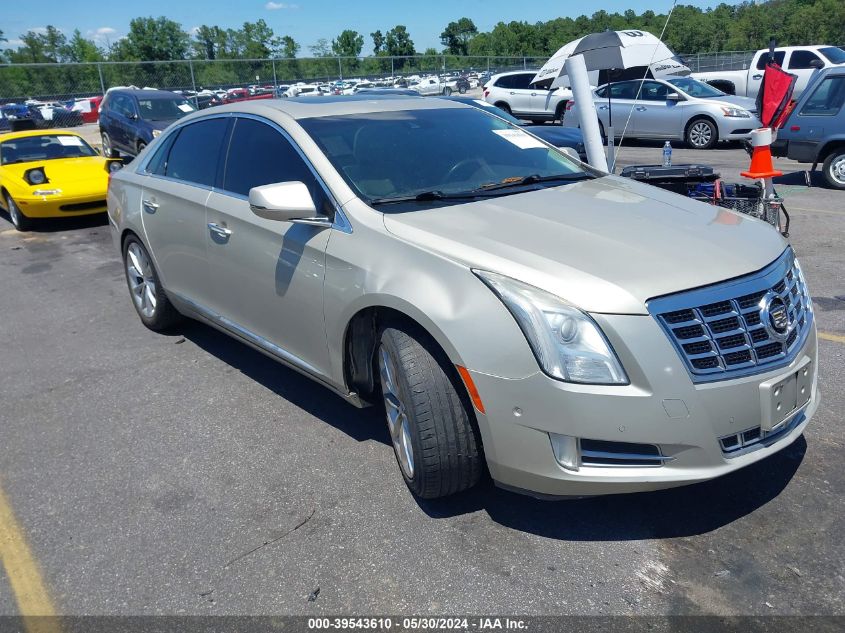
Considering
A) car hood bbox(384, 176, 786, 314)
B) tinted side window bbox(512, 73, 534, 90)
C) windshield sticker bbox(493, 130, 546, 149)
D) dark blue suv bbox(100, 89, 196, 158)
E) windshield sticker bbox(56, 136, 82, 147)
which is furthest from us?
tinted side window bbox(512, 73, 534, 90)

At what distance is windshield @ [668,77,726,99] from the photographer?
53.5ft

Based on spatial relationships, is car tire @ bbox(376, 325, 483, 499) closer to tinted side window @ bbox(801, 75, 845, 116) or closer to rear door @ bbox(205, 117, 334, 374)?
rear door @ bbox(205, 117, 334, 374)

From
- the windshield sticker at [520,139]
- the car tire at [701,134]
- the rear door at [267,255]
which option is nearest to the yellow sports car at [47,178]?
the rear door at [267,255]

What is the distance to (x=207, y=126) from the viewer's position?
4.72 m

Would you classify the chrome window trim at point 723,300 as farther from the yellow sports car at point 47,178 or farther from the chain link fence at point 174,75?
the chain link fence at point 174,75

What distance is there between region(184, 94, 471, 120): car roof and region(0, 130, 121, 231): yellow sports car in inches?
243

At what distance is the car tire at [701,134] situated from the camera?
15.6 m

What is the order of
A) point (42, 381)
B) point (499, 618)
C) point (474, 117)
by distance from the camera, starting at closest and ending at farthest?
point (499, 618) → point (474, 117) → point (42, 381)

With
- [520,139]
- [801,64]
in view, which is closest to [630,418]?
[520,139]

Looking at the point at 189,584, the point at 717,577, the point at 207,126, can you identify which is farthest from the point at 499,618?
the point at 207,126

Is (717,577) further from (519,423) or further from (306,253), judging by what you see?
(306,253)

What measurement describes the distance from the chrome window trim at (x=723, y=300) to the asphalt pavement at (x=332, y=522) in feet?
2.31

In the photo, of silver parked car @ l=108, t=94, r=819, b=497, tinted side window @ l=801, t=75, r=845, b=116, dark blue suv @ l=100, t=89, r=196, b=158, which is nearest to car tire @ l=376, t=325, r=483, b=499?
silver parked car @ l=108, t=94, r=819, b=497

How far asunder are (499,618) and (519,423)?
0.68 meters
